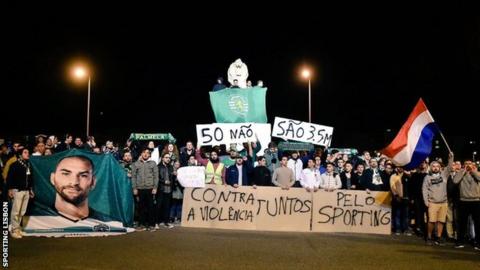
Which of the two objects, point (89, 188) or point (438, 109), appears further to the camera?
point (438, 109)

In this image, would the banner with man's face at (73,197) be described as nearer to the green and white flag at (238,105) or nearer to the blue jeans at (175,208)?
the blue jeans at (175,208)

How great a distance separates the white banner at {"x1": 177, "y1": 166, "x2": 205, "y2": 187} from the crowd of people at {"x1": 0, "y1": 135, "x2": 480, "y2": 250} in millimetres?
245

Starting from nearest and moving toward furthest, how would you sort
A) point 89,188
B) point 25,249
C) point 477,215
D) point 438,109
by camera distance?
point 25,249 < point 477,215 < point 89,188 < point 438,109

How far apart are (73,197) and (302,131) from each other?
7.98 metres

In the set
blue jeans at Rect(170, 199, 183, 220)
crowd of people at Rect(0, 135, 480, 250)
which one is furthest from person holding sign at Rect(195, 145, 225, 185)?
blue jeans at Rect(170, 199, 183, 220)

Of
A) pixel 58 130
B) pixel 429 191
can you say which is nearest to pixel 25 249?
pixel 429 191

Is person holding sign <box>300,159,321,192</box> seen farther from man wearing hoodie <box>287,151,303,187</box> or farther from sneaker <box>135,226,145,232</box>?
sneaker <box>135,226,145,232</box>

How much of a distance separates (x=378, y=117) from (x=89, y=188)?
4660 cm

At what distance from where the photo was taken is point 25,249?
35.0 ft

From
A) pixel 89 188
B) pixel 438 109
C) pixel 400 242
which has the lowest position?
pixel 400 242

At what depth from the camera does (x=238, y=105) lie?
771 inches

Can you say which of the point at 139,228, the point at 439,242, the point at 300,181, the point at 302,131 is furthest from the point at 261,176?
the point at 439,242

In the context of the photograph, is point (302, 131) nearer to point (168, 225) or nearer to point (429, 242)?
point (168, 225)

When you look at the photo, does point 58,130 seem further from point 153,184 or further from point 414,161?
point 414,161
